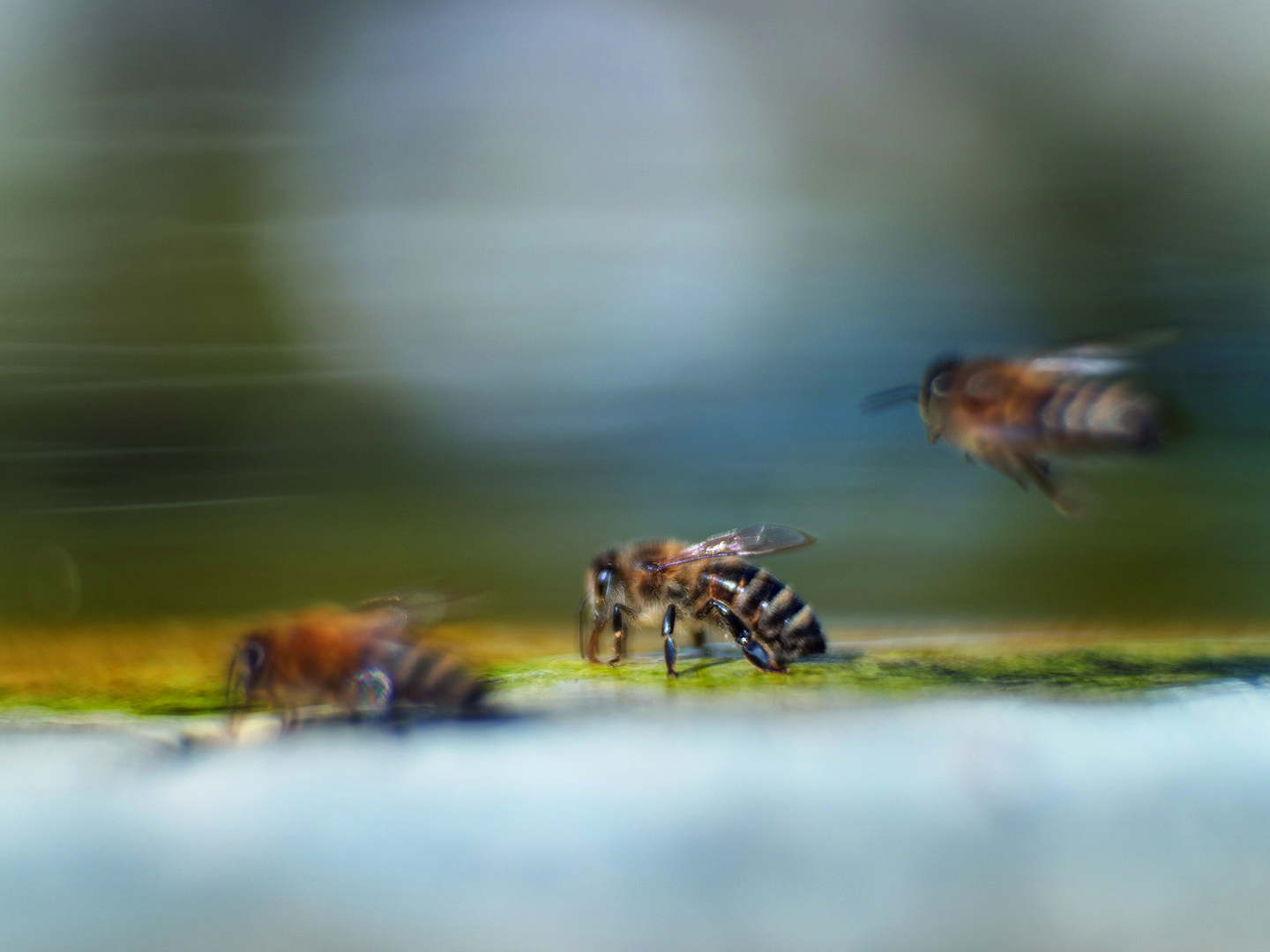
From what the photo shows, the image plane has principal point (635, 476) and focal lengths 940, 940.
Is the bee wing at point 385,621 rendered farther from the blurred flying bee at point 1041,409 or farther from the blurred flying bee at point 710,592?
the blurred flying bee at point 1041,409

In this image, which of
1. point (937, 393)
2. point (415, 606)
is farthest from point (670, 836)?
point (937, 393)

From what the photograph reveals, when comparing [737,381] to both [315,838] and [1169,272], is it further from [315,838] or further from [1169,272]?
[315,838]

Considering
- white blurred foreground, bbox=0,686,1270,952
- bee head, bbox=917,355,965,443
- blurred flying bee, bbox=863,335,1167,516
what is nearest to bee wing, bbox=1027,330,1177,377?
blurred flying bee, bbox=863,335,1167,516

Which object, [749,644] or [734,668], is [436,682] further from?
[749,644]

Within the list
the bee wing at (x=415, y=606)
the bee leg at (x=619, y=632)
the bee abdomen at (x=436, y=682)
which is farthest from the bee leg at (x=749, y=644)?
the bee wing at (x=415, y=606)

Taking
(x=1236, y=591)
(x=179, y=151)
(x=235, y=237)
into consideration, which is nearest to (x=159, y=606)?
(x=235, y=237)

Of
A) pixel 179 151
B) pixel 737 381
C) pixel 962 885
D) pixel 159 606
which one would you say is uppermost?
pixel 179 151
